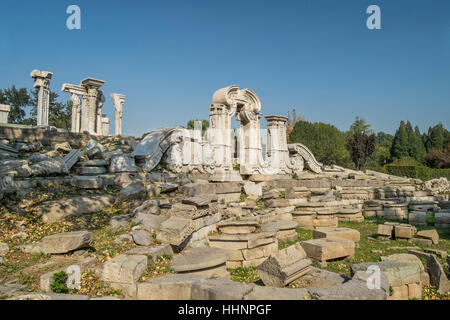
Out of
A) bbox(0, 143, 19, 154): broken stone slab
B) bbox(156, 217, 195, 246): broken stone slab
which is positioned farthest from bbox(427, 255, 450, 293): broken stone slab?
bbox(0, 143, 19, 154): broken stone slab

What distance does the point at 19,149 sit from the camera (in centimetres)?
809

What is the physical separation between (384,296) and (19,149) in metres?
9.22

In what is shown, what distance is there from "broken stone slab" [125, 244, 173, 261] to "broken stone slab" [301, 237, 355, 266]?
280cm

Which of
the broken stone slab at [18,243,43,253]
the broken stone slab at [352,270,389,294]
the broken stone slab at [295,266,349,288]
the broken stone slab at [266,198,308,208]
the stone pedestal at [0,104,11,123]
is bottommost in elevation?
the broken stone slab at [295,266,349,288]

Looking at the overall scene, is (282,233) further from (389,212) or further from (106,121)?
(106,121)

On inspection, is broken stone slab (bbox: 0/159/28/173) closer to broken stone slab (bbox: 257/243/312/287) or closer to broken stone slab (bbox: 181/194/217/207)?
broken stone slab (bbox: 181/194/217/207)

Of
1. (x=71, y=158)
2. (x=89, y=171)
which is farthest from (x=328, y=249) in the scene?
(x=71, y=158)

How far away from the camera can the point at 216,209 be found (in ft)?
21.5

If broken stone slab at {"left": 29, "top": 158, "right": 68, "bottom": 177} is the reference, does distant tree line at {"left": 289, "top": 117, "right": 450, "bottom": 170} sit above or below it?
above

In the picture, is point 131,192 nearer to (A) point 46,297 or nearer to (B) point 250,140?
(A) point 46,297

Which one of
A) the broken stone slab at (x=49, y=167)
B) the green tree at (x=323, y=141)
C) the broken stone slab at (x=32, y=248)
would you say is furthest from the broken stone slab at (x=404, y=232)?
the green tree at (x=323, y=141)

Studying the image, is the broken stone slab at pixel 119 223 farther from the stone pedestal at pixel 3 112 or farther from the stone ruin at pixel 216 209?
the stone pedestal at pixel 3 112

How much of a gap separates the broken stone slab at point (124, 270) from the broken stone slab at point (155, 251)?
0.37 meters

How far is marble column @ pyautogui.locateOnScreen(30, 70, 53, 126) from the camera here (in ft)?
49.6
